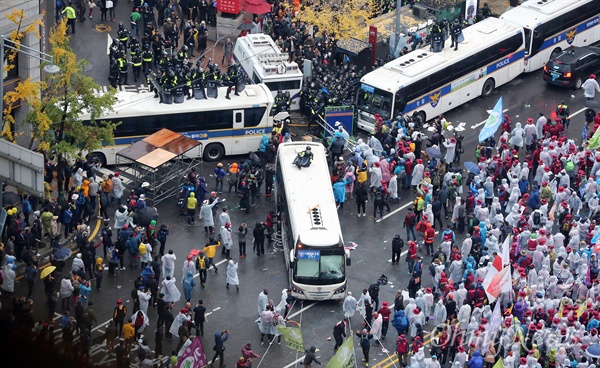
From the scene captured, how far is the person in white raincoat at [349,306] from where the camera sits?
3053 cm

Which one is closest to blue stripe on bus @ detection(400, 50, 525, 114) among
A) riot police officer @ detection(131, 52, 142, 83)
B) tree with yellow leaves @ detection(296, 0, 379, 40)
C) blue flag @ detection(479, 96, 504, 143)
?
blue flag @ detection(479, 96, 504, 143)

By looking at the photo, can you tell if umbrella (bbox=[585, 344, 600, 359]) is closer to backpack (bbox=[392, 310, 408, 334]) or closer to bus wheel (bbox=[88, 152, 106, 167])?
backpack (bbox=[392, 310, 408, 334])

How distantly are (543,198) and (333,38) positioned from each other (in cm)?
1555

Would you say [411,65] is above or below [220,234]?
above

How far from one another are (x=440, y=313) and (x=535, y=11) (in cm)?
2380

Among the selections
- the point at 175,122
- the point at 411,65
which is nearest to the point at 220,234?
the point at 175,122

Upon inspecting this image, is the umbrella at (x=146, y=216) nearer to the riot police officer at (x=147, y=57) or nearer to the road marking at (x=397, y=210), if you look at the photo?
the road marking at (x=397, y=210)

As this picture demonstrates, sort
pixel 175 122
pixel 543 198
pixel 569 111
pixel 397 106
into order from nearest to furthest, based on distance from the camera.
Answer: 1. pixel 543 198
2. pixel 175 122
3. pixel 397 106
4. pixel 569 111

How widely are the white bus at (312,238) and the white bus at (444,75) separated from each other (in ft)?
31.5

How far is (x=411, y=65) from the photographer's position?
145 feet

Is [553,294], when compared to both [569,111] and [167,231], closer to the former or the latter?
[167,231]

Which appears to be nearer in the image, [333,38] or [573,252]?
[573,252]

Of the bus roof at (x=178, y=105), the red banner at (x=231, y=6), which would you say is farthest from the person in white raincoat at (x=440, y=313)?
the red banner at (x=231, y=6)

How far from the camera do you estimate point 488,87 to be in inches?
1876
